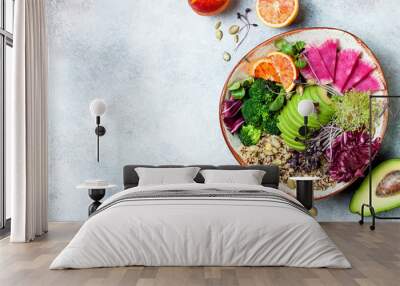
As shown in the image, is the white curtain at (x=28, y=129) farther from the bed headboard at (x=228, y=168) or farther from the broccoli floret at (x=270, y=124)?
the broccoli floret at (x=270, y=124)

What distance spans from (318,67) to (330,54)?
0.65 ft

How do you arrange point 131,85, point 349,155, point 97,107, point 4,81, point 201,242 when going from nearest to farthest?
point 201,242
point 4,81
point 97,107
point 349,155
point 131,85

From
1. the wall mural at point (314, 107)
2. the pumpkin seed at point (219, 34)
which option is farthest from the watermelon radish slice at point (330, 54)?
the pumpkin seed at point (219, 34)

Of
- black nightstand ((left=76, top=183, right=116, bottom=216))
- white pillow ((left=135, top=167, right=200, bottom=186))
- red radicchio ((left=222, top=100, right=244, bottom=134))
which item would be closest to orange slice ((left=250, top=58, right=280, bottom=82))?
red radicchio ((left=222, top=100, right=244, bottom=134))

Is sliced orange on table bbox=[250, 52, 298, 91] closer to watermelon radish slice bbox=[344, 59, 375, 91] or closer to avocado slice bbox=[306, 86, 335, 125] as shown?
avocado slice bbox=[306, 86, 335, 125]

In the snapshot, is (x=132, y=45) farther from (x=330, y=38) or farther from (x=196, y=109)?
(x=330, y=38)

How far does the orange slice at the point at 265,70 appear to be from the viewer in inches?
262

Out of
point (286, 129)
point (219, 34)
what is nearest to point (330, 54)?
point (286, 129)

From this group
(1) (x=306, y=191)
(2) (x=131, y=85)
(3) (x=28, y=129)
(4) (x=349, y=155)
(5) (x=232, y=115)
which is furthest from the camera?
(2) (x=131, y=85)

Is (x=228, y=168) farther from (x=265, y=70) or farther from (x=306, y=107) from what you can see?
(x=265, y=70)

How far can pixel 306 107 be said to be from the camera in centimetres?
633

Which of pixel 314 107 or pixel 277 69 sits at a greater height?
pixel 277 69

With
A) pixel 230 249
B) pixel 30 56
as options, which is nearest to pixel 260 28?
pixel 30 56

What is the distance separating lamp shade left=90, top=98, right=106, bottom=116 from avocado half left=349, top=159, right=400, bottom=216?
309 cm
